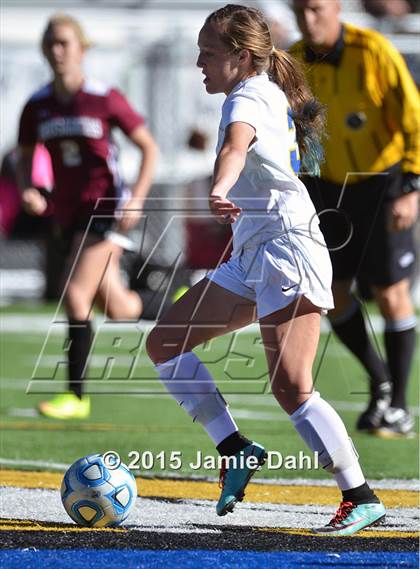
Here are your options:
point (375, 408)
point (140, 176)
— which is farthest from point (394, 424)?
point (140, 176)

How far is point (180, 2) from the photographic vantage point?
20.2 metres

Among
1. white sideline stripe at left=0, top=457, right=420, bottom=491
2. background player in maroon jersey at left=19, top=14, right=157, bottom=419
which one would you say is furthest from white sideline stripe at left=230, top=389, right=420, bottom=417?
white sideline stripe at left=0, top=457, right=420, bottom=491

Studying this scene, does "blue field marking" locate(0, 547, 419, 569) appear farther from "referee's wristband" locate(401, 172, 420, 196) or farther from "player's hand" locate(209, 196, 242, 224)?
"referee's wristband" locate(401, 172, 420, 196)

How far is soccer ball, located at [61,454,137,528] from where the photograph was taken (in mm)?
4609

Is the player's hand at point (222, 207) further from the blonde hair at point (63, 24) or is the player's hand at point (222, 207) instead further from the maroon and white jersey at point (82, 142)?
the blonde hair at point (63, 24)

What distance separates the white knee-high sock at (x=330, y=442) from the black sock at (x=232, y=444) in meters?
0.28

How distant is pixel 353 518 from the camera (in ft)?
14.6

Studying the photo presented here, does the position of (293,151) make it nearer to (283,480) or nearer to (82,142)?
(283,480)

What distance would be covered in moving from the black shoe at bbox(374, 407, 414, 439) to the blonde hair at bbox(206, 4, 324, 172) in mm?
2713

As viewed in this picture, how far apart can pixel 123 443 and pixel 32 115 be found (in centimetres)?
248

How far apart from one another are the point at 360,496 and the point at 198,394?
73 cm

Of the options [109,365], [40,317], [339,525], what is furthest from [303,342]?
[40,317]

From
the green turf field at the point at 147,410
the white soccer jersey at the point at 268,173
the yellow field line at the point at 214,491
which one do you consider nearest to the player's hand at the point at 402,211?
the green turf field at the point at 147,410

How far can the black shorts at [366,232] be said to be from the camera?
720 centimetres
